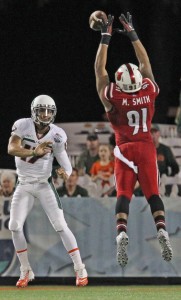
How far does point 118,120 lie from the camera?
34.9 feet

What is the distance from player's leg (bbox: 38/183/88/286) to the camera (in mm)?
11609

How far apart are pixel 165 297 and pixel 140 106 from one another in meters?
1.93

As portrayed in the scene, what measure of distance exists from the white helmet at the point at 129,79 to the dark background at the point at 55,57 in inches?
290

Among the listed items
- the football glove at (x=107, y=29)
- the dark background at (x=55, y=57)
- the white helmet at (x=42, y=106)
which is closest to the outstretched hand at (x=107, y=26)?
the football glove at (x=107, y=29)

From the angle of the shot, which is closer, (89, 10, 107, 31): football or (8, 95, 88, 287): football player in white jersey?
(89, 10, 107, 31): football

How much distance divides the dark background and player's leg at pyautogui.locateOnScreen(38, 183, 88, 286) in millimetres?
6700

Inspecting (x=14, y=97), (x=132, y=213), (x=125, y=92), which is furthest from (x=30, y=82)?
(x=125, y=92)

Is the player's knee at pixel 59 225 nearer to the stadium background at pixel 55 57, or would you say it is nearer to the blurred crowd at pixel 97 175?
the blurred crowd at pixel 97 175

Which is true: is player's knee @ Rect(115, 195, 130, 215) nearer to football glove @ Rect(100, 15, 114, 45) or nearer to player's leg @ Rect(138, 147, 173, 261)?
player's leg @ Rect(138, 147, 173, 261)

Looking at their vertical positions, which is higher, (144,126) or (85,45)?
(144,126)

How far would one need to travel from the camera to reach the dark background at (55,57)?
18.4 m

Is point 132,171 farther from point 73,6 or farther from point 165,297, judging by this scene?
point 73,6

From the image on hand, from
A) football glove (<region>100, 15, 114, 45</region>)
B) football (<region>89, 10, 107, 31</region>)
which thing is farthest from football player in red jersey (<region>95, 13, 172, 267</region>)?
football (<region>89, 10, 107, 31</region>)

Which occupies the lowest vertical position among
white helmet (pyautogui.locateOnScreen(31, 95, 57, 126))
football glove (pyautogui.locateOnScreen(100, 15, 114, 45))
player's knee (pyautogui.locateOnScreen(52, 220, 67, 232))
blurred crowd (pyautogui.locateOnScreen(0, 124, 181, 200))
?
blurred crowd (pyautogui.locateOnScreen(0, 124, 181, 200))
